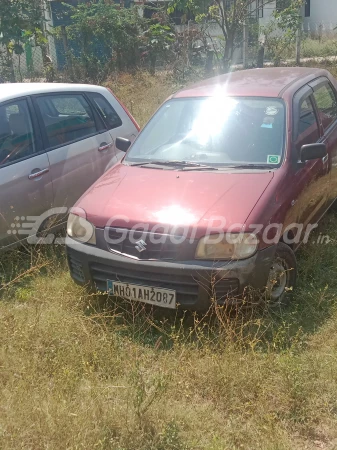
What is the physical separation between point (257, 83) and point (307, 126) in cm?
69

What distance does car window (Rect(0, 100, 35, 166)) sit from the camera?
4.50 meters

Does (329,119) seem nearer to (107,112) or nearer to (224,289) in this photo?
(107,112)

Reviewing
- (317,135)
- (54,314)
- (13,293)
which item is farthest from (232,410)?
(317,135)

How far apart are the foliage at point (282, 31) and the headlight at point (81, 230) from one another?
11714 mm

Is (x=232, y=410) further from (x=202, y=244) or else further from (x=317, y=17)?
(x=317, y=17)

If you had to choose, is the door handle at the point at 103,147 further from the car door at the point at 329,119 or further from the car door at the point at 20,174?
the car door at the point at 329,119

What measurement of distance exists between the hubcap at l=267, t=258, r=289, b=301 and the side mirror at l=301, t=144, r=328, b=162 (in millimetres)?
921

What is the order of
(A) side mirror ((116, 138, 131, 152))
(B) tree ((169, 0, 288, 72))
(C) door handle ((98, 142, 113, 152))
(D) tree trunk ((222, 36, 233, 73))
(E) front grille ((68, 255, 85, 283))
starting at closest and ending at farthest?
(E) front grille ((68, 255, 85, 283)) < (A) side mirror ((116, 138, 131, 152)) < (C) door handle ((98, 142, 113, 152)) < (B) tree ((169, 0, 288, 72)) < (D) tree trunk ((222, 36, 233, 73))

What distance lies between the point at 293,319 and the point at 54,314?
6.01 ft

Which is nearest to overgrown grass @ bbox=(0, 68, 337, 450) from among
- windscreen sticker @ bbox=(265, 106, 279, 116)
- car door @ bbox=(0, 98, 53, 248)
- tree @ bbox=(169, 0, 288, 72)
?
car door @ bbox=(0, 98, 53, 248)

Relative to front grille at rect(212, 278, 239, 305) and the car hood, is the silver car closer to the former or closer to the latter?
the car hood

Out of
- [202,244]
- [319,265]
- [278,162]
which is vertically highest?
[278,162]

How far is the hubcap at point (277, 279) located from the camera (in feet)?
11.8

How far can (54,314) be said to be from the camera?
3809 millimetres
